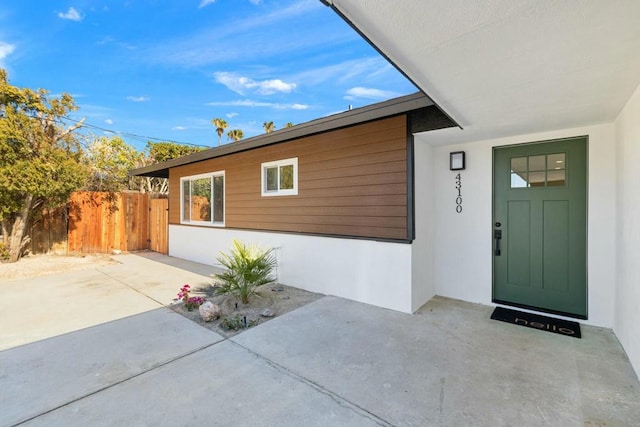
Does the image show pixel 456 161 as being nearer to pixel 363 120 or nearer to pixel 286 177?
pixel 363 120

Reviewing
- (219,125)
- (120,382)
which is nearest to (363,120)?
(120,382)

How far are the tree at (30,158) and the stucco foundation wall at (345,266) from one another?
4.60 metres

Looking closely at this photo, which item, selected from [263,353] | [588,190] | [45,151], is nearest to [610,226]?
[588,190]

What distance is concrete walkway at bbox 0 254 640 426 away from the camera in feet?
6.19

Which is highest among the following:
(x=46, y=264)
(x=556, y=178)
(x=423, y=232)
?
(x=556, y=178)

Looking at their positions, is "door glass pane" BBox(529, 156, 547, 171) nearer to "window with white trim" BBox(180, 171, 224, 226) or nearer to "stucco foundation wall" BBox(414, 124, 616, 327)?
"stucco foundation wall" BBox(414, 124, 616, 327)

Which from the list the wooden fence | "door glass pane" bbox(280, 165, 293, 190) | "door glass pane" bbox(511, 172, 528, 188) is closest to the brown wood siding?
"door glass pane" bbox(280, 165, 293, 190)

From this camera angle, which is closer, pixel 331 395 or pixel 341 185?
pixel 331 395

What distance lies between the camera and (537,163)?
143 inches

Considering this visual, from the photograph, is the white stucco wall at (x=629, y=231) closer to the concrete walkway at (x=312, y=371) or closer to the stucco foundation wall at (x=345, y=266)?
the concrete walkway at (x=312, y=371)

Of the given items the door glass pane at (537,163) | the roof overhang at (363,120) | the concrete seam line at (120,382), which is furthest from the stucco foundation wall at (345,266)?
the concrete seam line at (120,382)

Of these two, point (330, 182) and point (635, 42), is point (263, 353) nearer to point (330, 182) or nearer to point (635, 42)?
point (330, 182)

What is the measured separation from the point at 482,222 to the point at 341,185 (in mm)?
2011

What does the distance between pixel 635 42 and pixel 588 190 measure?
7.09 feet
